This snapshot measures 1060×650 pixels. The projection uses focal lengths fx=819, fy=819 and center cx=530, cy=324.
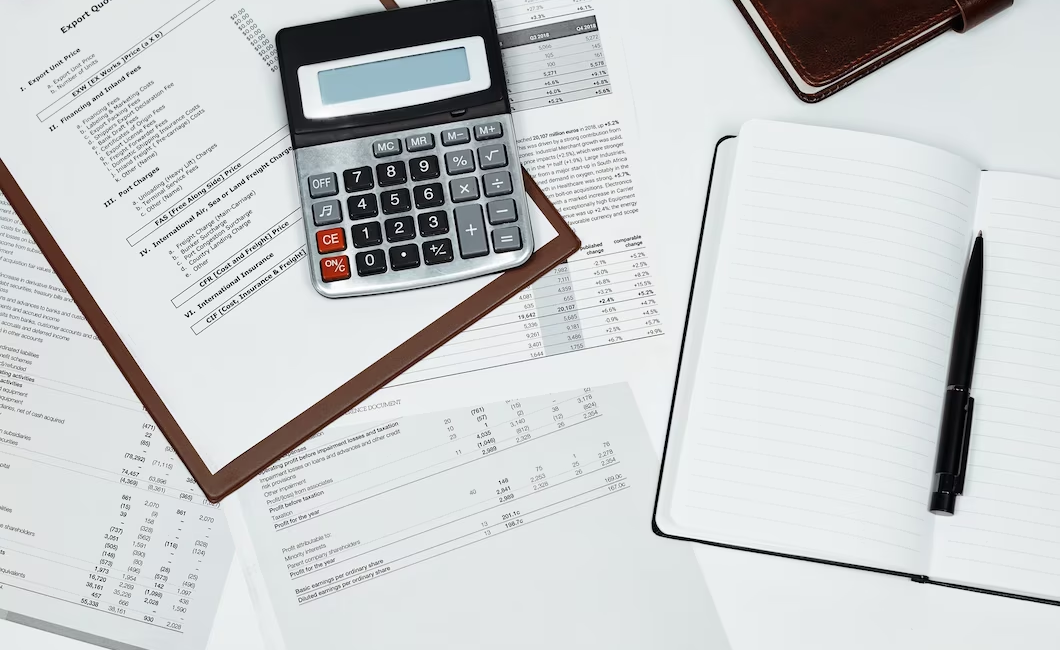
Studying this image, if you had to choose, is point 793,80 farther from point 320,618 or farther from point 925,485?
point 320,618

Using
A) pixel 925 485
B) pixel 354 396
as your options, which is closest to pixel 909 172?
pixel 925 485

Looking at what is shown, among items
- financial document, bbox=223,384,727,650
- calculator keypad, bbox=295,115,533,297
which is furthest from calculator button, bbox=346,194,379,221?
financial document, bbox=223,384,727,650

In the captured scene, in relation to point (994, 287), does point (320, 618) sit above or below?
below

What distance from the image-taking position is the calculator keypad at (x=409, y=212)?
0.50 m

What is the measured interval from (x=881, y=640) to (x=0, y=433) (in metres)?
0.58

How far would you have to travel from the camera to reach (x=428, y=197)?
0.50m

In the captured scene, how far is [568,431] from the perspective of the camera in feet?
1.73

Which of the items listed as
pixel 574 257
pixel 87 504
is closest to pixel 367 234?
pixel 574 257

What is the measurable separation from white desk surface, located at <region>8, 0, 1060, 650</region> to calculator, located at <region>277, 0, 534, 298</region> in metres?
0.12

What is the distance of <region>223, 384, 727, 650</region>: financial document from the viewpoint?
510 millimetres

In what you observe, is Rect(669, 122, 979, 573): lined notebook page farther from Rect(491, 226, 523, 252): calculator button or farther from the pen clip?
Rect(491, 226, 523, 252): calculator button

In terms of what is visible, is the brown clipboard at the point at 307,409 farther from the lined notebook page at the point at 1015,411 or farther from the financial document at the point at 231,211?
the lined notebook page at the point at 1015,411

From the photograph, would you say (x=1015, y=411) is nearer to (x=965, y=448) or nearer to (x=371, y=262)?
(x=965, y=448)

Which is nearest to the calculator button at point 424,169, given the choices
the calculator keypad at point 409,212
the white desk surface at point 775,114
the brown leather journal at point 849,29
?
the calculator keypad at point 409,212
